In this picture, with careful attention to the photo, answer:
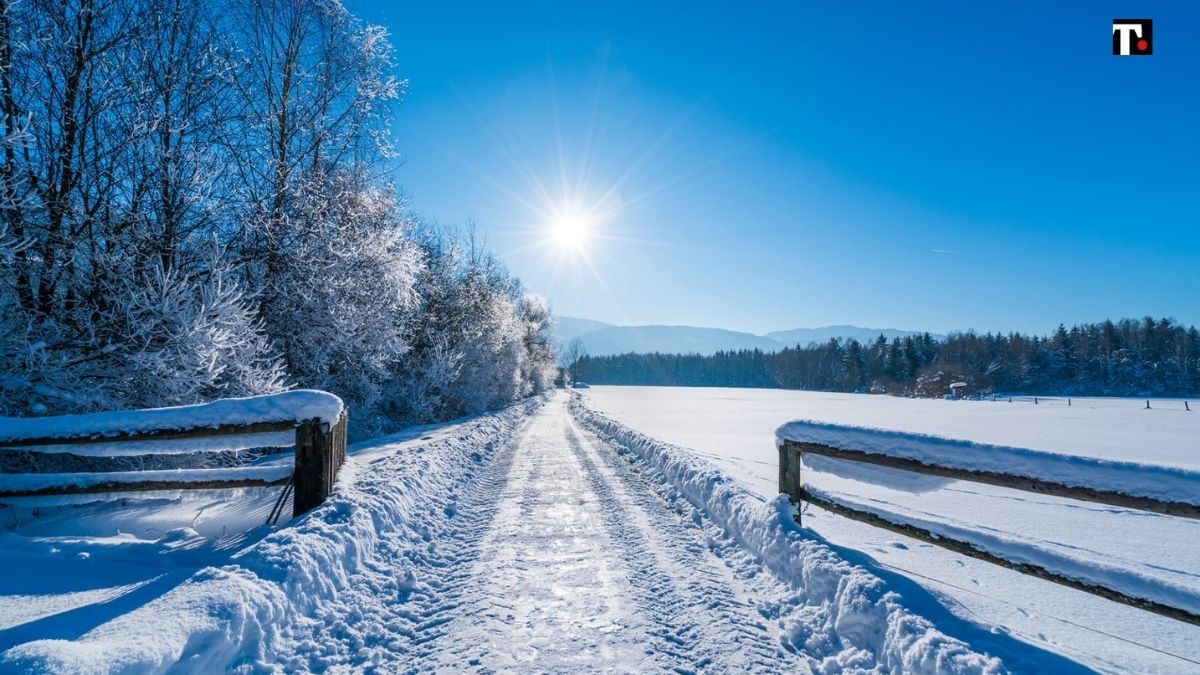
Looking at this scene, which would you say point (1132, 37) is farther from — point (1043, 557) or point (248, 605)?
point (248, 605)

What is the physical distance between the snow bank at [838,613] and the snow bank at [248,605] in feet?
12.2

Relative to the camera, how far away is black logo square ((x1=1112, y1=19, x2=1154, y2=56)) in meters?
6.69

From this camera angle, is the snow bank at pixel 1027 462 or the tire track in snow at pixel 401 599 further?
the tire track in snow at pixel 401 599

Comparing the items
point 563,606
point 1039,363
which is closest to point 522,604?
point 563,606

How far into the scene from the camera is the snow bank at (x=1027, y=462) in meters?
3.06

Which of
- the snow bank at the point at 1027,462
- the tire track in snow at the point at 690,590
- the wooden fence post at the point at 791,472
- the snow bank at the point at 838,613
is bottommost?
the tire track in snow at the point at 690,590

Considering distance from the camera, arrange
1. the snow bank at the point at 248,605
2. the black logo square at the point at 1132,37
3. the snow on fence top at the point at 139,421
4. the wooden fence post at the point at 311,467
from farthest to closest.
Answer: the black logo square at the point at 1132,37 < the wooden fence post at the point at 311,467 < the snow on fence top at the point at 139,421 < the snow bank at the point at 248,605

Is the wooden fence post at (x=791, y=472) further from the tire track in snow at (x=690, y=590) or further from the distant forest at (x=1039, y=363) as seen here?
the distant forest at (x=1039, y=363)

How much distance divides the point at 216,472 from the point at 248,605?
246 centimetres

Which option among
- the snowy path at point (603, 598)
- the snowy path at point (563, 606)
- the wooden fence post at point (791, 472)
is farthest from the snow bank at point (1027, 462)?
the snowy path at point (603, 598)

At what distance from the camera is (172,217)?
7.66m

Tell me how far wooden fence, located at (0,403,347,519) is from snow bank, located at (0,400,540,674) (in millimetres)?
308

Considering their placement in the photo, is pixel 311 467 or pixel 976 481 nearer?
pixel 976 481

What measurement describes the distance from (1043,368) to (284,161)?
117m
